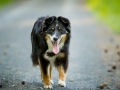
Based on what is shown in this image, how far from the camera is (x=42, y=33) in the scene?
709 cm

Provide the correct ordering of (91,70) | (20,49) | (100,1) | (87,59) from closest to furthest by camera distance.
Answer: (91,70)
(87,59)
(20,49)
(100,1)

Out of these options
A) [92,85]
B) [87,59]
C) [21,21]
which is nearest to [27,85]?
[92,85]

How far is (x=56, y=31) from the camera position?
697 centimetres

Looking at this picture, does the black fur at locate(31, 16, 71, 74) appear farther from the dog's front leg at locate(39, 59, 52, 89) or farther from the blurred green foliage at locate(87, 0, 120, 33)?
the blurred green foliage at locate(87, 0, 120, 33)

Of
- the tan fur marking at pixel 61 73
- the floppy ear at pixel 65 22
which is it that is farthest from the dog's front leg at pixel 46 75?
the floppy ear at pixel 65 22

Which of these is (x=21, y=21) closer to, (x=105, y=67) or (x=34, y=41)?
(x=105, y=67)

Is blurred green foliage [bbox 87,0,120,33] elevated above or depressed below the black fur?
above

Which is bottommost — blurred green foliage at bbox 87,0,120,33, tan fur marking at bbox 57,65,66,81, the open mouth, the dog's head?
tan fur marking at bbox 57,65,66,81

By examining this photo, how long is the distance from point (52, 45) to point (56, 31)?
29 centimetres

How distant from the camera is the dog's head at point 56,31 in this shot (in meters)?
6.97

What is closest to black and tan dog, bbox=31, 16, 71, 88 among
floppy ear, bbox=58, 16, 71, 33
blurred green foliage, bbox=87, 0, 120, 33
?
floppy ear, bbox=58, 16, 71, 33

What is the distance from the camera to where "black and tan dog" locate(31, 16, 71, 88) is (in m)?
7.02

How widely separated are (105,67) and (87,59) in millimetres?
1211

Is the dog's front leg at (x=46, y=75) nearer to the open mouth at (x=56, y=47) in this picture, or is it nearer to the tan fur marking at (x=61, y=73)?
the tan fur marking at (x=61, y=73)
